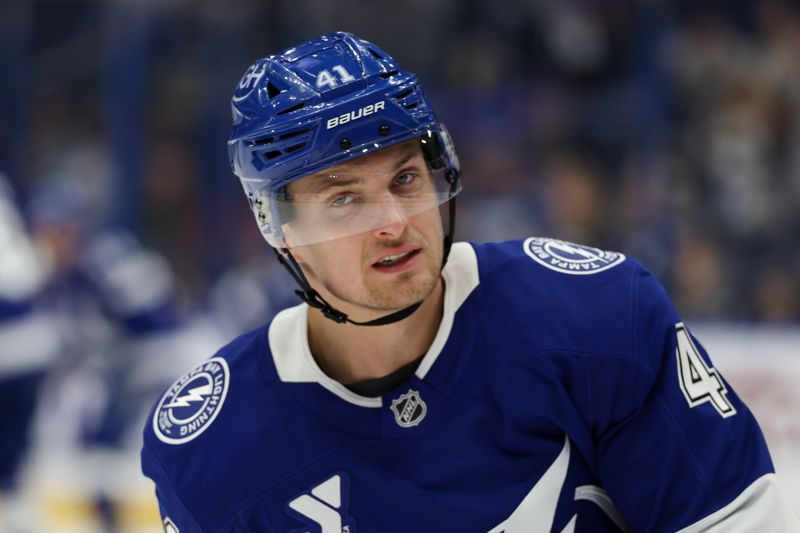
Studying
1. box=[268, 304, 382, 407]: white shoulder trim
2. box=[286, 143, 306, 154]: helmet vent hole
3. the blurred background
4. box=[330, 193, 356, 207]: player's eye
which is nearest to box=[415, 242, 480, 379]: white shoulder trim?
box=[268, 304, 382, 407]: white shoulder trim

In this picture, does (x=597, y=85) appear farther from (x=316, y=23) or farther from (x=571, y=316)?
(x=571, y=316)

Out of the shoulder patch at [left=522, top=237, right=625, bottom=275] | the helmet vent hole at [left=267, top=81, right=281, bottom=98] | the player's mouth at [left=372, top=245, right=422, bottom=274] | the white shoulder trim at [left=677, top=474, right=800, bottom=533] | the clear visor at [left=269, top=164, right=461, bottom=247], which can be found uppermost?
the helmet vent hole at [left=267, top=81, right=281, bottom=98]

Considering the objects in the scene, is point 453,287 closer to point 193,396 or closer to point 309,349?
point 309,349

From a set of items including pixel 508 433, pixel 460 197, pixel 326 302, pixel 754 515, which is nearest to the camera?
pixel 754 515

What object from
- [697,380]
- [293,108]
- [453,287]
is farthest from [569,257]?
[293,108]

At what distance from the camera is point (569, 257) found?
2.02 metres

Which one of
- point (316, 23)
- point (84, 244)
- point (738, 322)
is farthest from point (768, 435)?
point (84, 244)

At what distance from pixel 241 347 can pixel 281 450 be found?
23cm

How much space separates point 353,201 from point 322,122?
13 cm

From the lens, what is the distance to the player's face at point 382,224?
1895 millimetres

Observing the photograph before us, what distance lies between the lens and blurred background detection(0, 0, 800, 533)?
4.80 meters

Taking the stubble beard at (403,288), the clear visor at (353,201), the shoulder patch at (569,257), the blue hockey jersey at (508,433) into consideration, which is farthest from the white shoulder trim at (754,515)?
the clear visor at (353,201)

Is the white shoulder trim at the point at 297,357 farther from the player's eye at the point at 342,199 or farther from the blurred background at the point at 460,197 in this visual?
the blurred background at the point at 460,197

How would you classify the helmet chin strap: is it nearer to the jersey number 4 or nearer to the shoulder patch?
the shoulder patch
